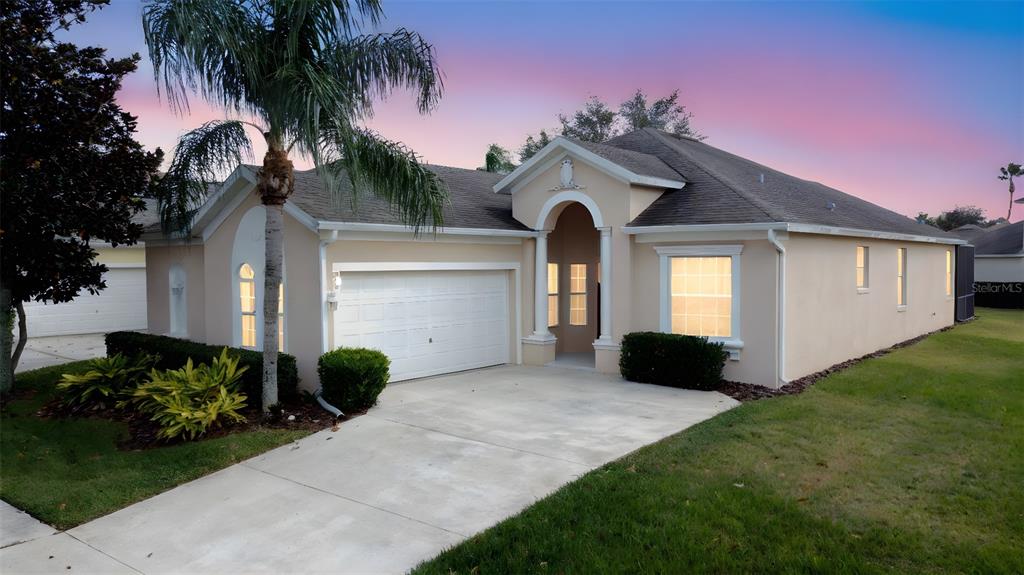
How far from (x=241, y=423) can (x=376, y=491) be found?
3.48m

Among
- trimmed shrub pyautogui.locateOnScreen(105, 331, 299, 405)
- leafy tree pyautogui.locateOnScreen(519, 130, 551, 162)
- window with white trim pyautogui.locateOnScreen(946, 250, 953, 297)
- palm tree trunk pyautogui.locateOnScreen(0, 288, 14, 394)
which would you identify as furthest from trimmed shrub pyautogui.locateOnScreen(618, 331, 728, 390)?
leafy tree pyautogui.locateOnScreen(519, 130, 551, 162)

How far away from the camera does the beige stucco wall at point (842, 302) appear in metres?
12.4

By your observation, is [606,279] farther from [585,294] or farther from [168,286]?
[168,286]

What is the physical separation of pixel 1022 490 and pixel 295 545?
23.3 feet

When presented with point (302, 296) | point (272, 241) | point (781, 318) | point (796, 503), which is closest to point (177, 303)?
point (302, 296)

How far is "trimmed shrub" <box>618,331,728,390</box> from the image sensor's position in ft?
38.9

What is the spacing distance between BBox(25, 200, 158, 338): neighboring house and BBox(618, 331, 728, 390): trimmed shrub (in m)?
15.8

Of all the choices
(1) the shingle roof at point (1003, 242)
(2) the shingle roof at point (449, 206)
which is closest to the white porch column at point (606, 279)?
(2) the shingle roof at point (449, 206)

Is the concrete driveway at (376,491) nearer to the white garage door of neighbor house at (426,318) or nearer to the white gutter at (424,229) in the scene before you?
the white garage door of neighbor house at (426,318)

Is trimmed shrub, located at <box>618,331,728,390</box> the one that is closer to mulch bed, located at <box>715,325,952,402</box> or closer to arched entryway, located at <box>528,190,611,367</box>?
mulch bed, located at <box>715,325,952,402</box>

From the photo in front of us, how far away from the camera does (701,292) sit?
1273 cm

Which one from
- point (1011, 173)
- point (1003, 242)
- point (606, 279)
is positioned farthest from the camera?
point (1011, 173)

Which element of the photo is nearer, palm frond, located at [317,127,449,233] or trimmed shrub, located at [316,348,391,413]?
palm frond, located at [317,127,449,233]

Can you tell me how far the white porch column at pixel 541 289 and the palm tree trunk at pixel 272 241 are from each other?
6262 millimetres
